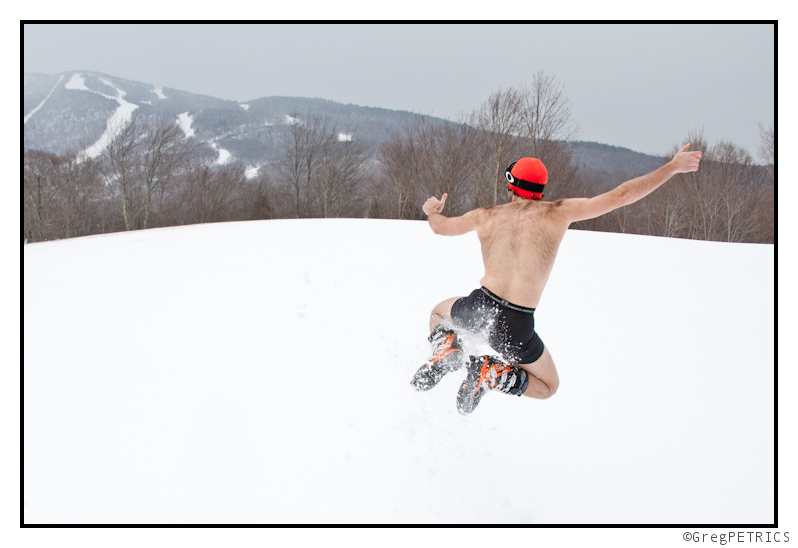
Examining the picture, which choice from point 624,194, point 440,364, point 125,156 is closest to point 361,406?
point 440,364

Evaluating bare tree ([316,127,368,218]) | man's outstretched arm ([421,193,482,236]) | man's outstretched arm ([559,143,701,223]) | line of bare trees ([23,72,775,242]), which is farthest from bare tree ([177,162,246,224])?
man's outstretched arm ([559,143,701,223])

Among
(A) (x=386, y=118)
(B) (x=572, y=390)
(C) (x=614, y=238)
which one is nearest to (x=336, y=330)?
(B) (x=572, y=390)

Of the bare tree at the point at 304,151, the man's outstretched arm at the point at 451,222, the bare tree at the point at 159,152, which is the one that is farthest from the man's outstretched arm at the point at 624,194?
the bare tree at the point at 159,152

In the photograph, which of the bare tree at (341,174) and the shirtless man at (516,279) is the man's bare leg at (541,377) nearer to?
the shirtless man at (516,279)

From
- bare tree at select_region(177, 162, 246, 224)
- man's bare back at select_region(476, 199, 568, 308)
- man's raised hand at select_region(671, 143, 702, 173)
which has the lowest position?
man's bare back at select_region(476, 199, 568, 308)

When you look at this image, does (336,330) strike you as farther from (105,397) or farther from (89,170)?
(89,170)

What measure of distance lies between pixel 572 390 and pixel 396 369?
127 centimetres

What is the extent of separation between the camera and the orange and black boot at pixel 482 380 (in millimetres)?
2383

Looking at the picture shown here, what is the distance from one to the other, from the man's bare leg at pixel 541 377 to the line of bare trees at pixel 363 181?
52.6 ft

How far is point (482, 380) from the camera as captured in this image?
2387mm

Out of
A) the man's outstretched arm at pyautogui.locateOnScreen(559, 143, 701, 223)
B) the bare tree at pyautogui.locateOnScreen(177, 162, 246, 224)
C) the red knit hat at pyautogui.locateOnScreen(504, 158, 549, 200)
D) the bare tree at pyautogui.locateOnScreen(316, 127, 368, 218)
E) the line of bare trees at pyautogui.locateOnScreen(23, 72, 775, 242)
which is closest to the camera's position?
A: the man's outstretched arm at pyautogui.locateOnScreen(559, 143, 701, 223)

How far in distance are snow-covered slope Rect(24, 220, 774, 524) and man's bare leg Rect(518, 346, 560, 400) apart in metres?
0.34

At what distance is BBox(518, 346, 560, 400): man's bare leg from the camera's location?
8.55 ft

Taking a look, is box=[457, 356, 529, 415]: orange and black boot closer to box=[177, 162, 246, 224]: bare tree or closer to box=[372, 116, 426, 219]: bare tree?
box=[372, 116, 426, 219]: bare tree
